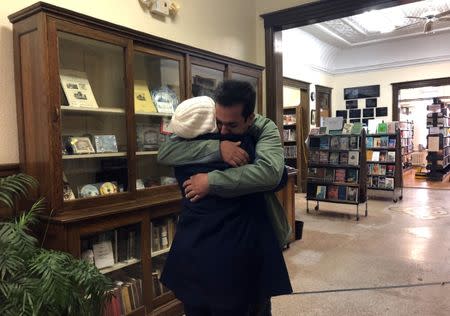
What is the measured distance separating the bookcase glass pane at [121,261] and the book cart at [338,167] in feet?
12.7

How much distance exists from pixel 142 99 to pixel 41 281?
4.79 feet

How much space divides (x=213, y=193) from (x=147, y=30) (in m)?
2.13

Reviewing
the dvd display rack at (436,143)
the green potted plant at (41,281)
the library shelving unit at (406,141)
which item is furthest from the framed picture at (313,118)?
the green potted plant at (41,281)

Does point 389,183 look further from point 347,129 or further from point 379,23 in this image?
point 379,23

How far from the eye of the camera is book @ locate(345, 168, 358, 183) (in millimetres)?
5457

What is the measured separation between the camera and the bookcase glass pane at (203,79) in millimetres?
2875

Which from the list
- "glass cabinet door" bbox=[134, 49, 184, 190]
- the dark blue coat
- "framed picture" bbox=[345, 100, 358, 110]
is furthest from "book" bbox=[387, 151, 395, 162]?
the dark blue coat

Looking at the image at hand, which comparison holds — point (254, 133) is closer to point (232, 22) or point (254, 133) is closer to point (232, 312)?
point (232, 312)

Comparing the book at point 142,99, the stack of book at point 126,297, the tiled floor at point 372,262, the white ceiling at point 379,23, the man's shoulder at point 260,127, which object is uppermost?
the white ceiling at point 379,23

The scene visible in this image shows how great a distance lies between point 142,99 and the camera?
2.59 metres

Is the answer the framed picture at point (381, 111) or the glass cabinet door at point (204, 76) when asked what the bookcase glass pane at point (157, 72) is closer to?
the glass cabinet door at point (204, 76)

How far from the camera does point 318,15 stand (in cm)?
351

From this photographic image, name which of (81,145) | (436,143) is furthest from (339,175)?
(436,143)

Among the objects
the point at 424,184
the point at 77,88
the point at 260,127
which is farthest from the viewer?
the point at 424,184
